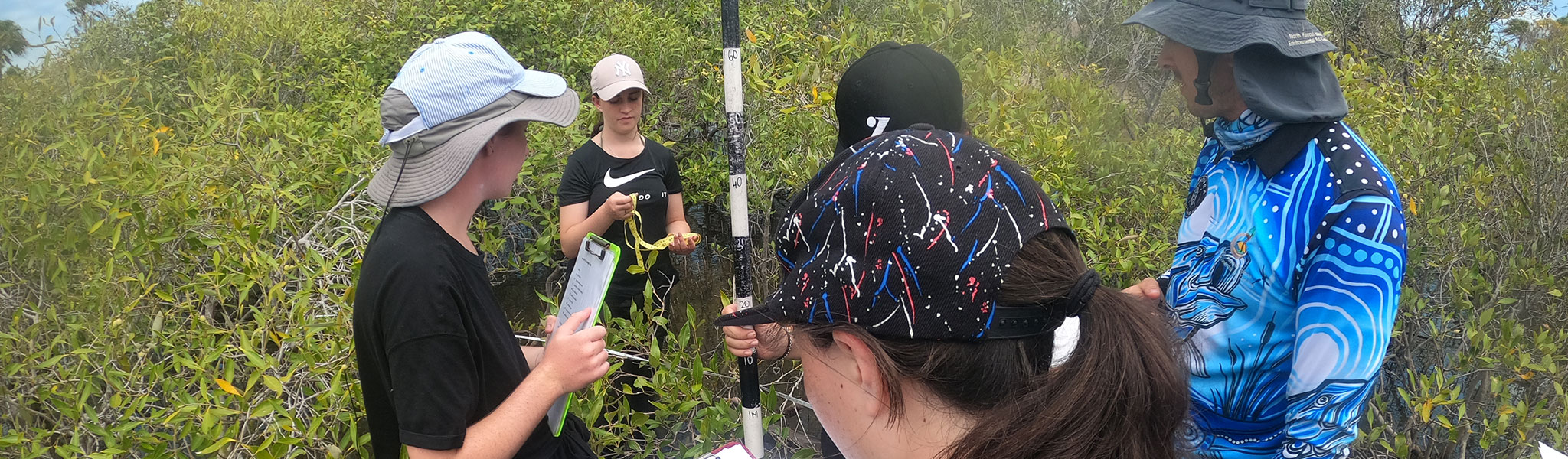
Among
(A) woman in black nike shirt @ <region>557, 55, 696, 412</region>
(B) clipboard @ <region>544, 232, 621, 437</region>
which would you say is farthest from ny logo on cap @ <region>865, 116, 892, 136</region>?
(A) woman in black nike shirt @ <region>557, 55, 696, 412</region>

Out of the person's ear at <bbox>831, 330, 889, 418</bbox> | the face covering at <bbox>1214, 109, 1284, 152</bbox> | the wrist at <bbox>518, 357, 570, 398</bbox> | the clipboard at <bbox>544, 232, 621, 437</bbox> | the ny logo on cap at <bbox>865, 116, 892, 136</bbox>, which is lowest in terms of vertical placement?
the wrist at <bbox>518, 357, 570, 398</bbox>

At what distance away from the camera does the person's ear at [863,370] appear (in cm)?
97

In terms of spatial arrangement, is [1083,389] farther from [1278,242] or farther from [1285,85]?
[1285,85]

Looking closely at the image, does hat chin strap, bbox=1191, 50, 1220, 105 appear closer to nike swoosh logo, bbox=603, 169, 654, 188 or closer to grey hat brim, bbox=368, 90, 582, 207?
grey hat brim, bbox=368, 90, 582, 207

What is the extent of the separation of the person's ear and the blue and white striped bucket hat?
3.08ft

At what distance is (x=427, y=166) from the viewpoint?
64.1 inches

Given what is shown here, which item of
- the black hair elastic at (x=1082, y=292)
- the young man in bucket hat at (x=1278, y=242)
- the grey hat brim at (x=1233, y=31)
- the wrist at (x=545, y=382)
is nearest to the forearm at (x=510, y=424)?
the wrist at (x=545, y=382)

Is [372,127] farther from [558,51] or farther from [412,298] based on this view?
[412,298]

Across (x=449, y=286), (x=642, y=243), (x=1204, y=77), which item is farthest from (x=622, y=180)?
(x=1204, y=77)

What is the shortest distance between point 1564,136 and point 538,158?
477 centimetres

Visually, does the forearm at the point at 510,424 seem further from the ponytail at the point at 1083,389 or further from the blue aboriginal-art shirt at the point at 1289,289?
the blue aboriginal-art shirt at the point at 1289,289

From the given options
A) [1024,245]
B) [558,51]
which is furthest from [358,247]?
[558,51]

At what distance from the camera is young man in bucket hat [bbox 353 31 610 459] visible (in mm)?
1514

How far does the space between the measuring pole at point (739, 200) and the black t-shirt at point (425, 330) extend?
63 centimetres
